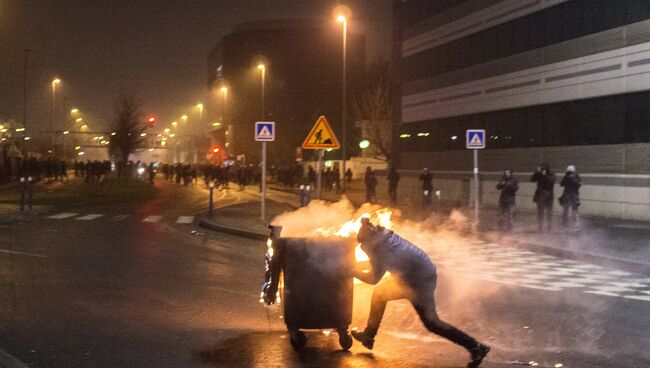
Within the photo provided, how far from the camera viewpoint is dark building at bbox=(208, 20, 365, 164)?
10100cm

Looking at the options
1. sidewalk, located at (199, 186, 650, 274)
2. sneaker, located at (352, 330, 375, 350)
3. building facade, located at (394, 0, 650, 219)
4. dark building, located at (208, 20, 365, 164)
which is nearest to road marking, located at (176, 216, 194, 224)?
sidewalk, located at (199, 186, 650, 274)

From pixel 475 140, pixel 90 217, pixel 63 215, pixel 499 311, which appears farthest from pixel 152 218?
pixel 499 311

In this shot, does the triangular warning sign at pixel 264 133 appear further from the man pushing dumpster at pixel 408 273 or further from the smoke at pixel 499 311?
the man pushing dumpster at pixel 408 273

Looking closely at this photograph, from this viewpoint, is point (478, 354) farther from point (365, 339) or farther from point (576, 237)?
point (576, 237)

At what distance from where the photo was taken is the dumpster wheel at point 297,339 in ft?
23.5

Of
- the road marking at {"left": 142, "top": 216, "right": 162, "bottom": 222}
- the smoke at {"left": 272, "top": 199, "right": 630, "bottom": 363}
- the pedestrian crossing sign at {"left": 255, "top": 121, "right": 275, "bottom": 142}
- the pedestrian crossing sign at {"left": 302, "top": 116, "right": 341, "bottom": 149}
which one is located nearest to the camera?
the smoke at {"left": 272, "top": 199, "right": 630, "bottom": 363}

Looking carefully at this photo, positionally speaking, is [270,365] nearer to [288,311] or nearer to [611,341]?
[288,311]

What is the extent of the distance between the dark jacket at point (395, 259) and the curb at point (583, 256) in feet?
26.9

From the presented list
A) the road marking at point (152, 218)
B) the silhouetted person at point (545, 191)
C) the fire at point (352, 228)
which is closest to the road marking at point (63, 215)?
the road marking at point (152, 218)

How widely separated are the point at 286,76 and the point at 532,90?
245ft

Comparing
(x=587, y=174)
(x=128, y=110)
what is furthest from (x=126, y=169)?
(x=587, y=174)

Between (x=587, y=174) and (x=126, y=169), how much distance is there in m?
37.5

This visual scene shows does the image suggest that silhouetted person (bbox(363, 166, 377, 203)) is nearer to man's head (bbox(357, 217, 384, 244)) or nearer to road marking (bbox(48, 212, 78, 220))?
road marking (bbox(48, 212, 78, 220))

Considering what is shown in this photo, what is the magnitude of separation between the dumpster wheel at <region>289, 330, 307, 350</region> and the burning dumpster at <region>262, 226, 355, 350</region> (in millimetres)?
112
